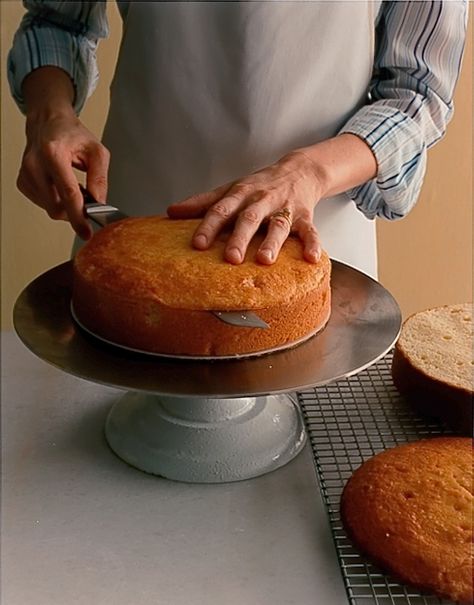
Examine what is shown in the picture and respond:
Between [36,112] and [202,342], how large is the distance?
0.99ft

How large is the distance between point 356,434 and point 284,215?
5.9 inches

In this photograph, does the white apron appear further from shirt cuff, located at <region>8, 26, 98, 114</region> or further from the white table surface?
the white table surface

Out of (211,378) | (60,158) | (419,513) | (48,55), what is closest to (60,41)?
(48,55)

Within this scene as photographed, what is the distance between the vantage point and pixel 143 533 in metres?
0.56

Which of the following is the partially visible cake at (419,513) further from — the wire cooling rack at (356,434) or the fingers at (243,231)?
the fingers at (243,231)

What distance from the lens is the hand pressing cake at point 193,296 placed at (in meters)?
0.54

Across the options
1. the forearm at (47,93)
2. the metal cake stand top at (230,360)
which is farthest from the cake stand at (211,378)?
the forearm at (47,93)

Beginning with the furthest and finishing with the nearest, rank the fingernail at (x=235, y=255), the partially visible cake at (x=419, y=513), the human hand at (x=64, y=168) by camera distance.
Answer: the human hand at (x=64, y=168) < the fingernail at (x=235, y=255) < the partially visible cake at (x=419, y=513)

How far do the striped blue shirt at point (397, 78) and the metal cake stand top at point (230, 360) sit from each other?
68mm

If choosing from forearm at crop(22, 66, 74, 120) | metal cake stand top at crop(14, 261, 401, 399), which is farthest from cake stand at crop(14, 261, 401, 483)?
forearm at crop(22, 66, 74, 120)

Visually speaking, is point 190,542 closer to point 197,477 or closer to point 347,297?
point 197,477

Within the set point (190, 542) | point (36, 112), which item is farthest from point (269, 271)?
point (36, 112)

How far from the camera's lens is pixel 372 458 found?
1.78 feet

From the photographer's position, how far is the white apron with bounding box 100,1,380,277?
668 millimetres
